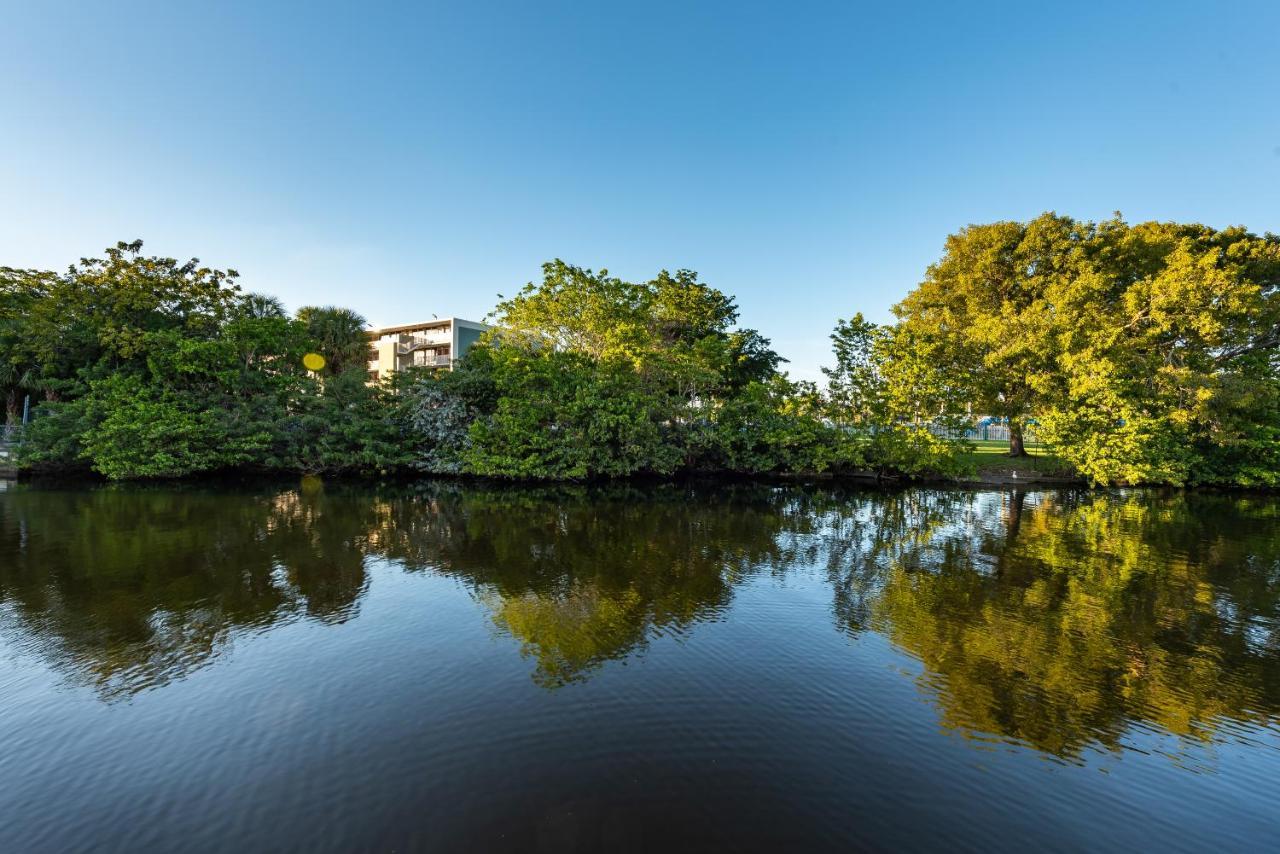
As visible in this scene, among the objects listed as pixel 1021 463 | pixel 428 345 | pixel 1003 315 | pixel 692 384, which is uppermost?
pixel 428 345

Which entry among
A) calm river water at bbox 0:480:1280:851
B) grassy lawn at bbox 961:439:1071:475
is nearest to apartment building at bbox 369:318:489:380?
grassy lawn at bbox 961:439:1071:475

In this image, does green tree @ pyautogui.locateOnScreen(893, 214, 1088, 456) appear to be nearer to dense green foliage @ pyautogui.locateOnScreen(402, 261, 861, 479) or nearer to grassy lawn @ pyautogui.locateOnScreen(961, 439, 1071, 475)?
grassy lawn @ pyautogui.locateOnScreen(961, 439, 1071, 475)

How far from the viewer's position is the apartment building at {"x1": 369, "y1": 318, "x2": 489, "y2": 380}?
62188 mm

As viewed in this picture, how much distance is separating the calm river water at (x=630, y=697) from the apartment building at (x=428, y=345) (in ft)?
166

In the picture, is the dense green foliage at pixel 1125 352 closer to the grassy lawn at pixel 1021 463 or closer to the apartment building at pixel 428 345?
the grassy lawn at pixel 1021 463

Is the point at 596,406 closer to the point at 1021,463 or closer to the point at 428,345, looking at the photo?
the point at 1021,463

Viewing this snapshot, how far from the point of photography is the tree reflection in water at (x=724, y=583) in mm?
6582

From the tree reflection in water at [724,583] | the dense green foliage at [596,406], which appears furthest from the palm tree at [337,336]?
the tree reflection in water at [724,583]

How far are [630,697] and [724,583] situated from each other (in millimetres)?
4673

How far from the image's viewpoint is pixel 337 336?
125 ft

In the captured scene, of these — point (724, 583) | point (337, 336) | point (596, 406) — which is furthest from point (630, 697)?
point (337, 336)

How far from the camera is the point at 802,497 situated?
887 inches

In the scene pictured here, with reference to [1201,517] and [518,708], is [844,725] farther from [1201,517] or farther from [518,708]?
[1201,517]

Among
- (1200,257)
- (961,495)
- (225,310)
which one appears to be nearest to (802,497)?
(961,495)
